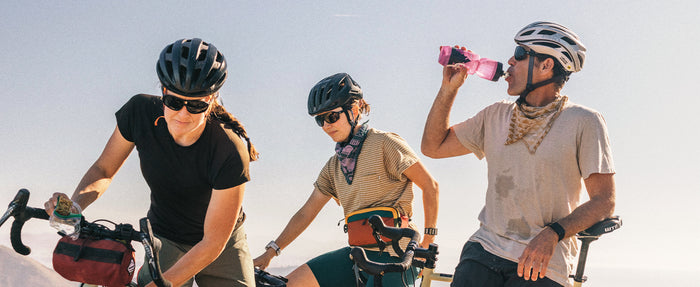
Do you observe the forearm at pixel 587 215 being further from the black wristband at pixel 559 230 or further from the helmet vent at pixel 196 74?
the helmet vent at pixel 196 74

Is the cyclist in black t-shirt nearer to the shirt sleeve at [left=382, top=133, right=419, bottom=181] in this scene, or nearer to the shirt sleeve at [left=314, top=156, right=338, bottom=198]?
the shirt sleeve at [left=382, top=133, right=419, bottom=181]

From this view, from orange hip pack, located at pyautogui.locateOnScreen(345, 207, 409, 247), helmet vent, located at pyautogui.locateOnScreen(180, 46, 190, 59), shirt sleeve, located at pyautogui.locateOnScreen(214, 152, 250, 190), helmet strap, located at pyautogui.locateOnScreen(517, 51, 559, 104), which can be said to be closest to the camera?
shirt sleeve, located at pyautogui.locateOnScreen(214, 152, 250, 190)

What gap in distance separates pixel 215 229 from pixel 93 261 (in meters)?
0.85

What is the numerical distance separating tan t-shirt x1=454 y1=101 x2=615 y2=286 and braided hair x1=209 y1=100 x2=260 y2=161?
1637 mm

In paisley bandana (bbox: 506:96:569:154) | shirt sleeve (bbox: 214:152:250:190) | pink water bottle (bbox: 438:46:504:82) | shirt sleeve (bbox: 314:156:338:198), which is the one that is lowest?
shirt sleeve (bbox: 314:156:338:198)

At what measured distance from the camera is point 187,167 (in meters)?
4.65

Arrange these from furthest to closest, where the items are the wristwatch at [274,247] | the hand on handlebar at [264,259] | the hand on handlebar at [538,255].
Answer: the wristwatch at [274,247], the hand on handlebar at [264,259], the hand on handlebar at [538,255]

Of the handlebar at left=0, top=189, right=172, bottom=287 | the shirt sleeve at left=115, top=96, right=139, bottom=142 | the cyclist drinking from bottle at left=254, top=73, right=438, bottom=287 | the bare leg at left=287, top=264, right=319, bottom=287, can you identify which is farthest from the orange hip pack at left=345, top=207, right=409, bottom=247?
the handlebar at left=0, top=189, right=172, bottom=287

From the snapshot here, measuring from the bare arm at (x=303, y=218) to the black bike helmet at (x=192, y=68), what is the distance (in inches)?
101

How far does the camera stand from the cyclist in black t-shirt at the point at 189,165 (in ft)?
14.6

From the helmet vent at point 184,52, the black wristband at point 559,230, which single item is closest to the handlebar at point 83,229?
the helmet vent at point 184,52

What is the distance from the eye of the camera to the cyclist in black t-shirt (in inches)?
175

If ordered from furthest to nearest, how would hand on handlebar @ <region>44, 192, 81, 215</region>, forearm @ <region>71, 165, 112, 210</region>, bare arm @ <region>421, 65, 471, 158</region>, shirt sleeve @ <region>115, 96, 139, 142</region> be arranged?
bare arm @ <region>421, 65, 471, 158</region>
shirt sleeve @ <region>115, 96, 139, 142</region>
forearm @ <region>71, 165, 112, 210</region>
hand on handlebar @ <region>44, 192, 81, 215</region>

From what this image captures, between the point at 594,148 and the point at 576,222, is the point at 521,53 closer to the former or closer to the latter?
the point at 594,148
